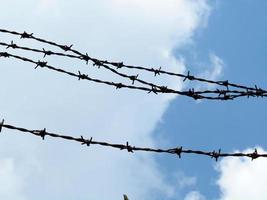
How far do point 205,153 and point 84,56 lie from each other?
5.93 feet

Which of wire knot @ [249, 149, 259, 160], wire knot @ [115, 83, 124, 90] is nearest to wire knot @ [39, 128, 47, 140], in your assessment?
wire knot @ [115, 83, 124, 90]

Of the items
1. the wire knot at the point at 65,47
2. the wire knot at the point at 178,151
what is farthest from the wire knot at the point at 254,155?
the wire knot at the point at 65,47

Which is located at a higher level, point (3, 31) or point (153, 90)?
point (3, 31)

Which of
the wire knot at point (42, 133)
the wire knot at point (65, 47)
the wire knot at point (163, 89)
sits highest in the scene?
the wire knot at point (65, 47)

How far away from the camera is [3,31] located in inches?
276

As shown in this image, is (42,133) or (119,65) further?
→ (119,65)

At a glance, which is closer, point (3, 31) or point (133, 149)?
point (133, 149)

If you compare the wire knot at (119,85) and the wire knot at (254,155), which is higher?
the wire knot at (119,85)

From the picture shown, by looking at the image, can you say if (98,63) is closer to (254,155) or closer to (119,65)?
(119,65)

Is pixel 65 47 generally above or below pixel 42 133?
above

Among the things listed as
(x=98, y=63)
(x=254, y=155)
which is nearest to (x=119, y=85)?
(x=98, y=63)

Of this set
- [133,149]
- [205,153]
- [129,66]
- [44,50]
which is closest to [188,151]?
[205,153]

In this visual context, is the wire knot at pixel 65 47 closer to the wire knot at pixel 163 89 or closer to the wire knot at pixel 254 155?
the wire knot at pixel 163 89

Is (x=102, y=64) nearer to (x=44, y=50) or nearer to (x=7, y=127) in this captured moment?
(x=44, y=50)
